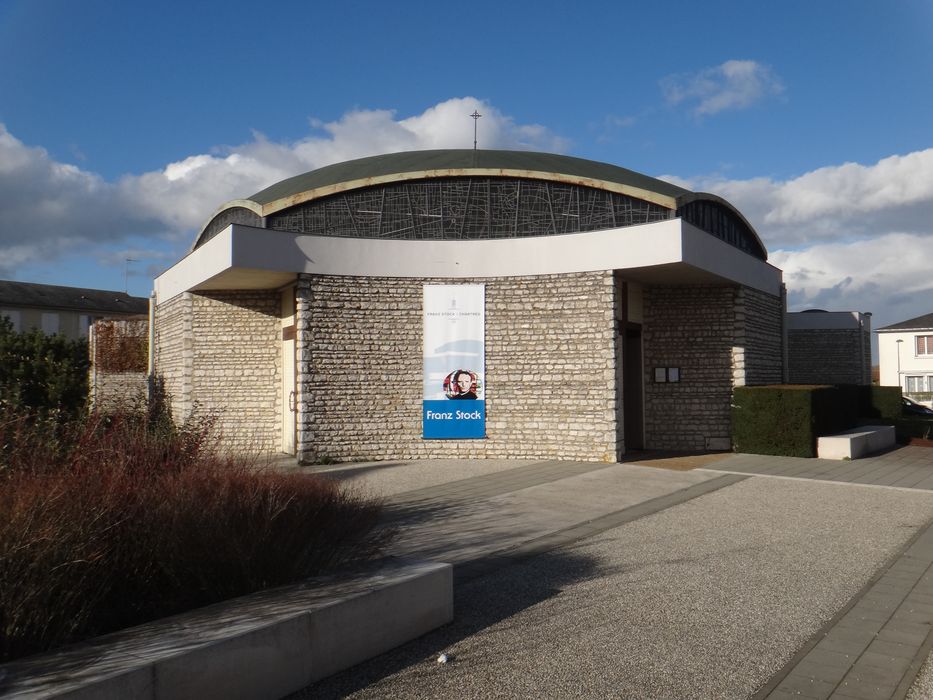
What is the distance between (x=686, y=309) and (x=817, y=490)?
6.23 metres

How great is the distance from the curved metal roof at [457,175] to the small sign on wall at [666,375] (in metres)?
3.58

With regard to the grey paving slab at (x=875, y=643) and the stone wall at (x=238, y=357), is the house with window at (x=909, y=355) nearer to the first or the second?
the stone wall at (x=238, y=357)

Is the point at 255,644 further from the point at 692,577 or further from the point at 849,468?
the point at 849,468

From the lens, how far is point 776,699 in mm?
3949

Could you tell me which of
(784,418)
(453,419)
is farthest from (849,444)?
(453,419)

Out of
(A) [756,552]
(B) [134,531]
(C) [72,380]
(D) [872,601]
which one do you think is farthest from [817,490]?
(C) [72,380]

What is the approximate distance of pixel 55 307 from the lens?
164ft

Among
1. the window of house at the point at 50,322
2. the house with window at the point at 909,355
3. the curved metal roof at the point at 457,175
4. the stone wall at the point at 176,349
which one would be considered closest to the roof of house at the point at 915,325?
the house with window at the point at 909,355

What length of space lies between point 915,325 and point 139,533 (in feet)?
180

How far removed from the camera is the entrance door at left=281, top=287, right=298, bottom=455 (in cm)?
1598

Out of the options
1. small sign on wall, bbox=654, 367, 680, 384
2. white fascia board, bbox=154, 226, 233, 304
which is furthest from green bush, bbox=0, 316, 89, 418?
small sign on wall, bbox=654, 367, 680, 384

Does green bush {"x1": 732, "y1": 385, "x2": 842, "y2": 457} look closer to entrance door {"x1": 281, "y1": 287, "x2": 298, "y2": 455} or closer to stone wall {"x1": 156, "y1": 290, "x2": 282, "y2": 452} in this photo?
entrance door {"x1": 281, "y1": 287, "x2": 298, "y2": 455}

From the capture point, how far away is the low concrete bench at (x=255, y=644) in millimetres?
3322

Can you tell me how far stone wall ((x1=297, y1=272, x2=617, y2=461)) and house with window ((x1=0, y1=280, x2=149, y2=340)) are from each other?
3658 centimetres
